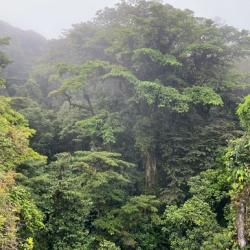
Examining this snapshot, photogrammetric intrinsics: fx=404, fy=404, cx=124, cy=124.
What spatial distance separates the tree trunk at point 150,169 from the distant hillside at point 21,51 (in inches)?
481

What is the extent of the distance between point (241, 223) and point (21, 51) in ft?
100

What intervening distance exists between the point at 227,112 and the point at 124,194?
7.25 meters

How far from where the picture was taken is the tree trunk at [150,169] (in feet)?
60.5

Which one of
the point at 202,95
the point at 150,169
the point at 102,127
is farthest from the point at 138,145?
the point at 202,95

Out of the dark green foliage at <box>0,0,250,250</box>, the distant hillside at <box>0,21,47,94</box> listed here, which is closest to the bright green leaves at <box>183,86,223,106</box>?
the dark green foliage at <box>0,0,250,250</box>

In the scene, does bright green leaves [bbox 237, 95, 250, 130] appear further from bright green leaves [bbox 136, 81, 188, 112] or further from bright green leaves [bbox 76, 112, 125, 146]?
bright green leaves [bbox 76, 112, 125, 146]

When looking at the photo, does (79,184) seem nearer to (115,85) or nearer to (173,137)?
(173,137)

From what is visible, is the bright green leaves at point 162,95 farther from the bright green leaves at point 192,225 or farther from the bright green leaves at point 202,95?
the bright green leaves at point 192,225

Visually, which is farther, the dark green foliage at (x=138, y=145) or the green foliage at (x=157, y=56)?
the green foliage at (x=157, y=56)

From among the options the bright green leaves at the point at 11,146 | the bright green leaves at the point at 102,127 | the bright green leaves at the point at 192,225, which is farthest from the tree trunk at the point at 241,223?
the bright green leaves at the point at 102,127

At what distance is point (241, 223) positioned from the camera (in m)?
11.6

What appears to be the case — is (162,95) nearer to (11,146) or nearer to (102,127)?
(102,127)

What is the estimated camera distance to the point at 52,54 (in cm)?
3080

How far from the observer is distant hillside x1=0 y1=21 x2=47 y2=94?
31.7 m
